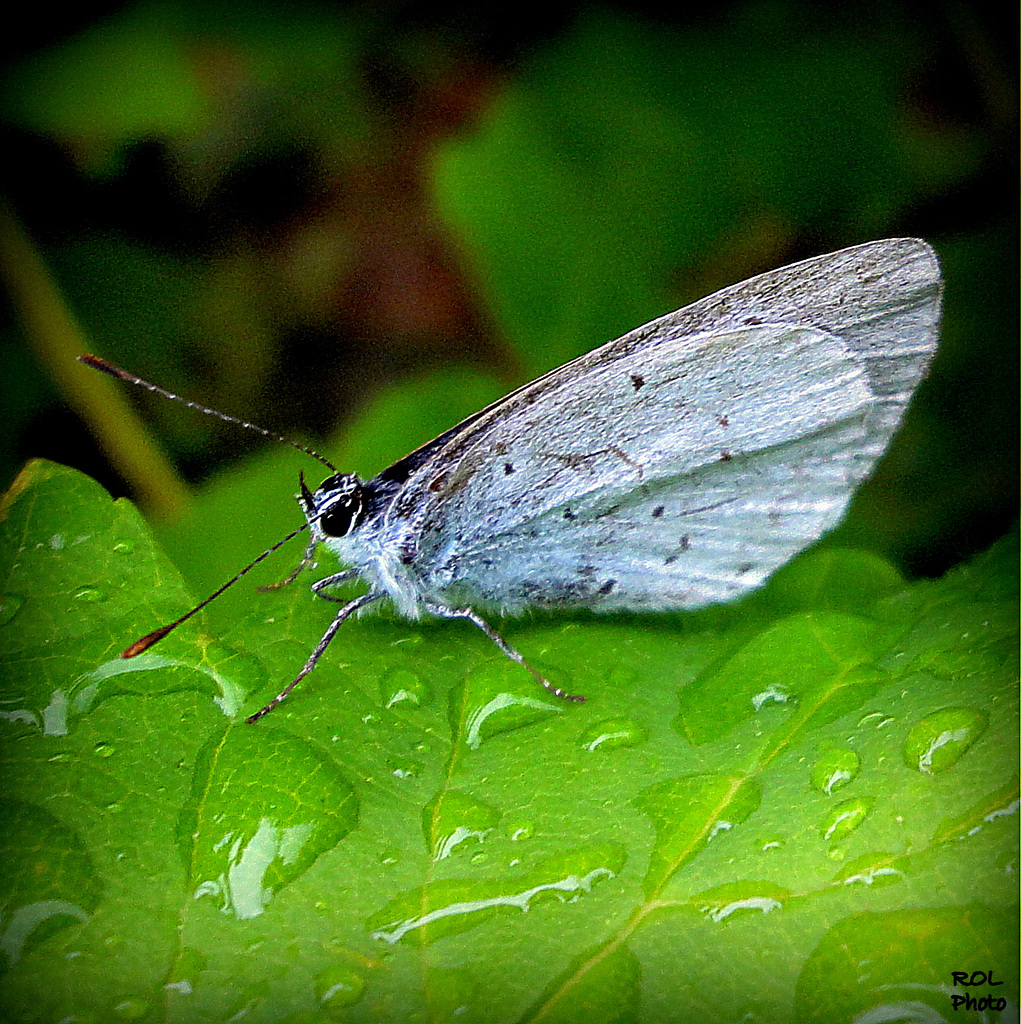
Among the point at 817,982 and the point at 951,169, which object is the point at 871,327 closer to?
the point at 951,169

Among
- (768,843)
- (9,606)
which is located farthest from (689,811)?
(9,606)

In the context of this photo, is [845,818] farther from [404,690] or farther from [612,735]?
[404,690]

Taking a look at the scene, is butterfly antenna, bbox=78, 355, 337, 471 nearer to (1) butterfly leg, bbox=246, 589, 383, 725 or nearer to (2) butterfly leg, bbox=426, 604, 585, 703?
(1) butterfly leg, bbox=246, 589, 383, 725

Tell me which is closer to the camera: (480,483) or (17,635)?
(17,635)

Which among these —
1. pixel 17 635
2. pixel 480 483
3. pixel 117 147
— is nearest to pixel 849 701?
pixel 480 483

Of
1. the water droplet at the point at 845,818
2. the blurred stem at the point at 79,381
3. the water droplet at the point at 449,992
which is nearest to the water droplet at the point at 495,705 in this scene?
the water droplet at the point at 449,992

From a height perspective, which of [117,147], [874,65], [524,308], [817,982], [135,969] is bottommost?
[817,982]

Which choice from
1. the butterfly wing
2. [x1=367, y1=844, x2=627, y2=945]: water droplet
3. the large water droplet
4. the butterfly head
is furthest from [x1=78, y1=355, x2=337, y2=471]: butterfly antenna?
[x1=367, y1=844, x2=627, y2=945]: water droplet
